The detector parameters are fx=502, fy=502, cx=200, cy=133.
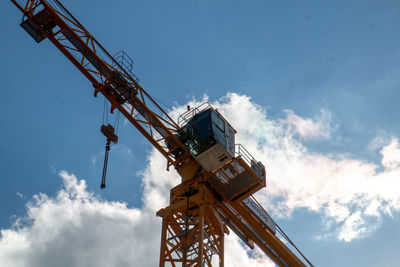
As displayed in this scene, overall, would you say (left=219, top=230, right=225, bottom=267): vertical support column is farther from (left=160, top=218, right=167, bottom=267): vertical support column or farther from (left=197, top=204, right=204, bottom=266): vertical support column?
(left=160, top=218, right=167, bottom=267): vertical support column

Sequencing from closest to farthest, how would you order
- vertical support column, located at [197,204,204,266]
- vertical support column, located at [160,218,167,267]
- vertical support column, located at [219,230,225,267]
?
vertical support column, located at [197,204,204,266]
vertical support column, located at [160,218,167,267]
vertical support column, located at [219,230,225,267]

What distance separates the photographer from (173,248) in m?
23.9

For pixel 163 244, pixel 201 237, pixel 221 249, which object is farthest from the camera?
Answer: pixel 221 249

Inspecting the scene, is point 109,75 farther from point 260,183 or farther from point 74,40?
point 260,183

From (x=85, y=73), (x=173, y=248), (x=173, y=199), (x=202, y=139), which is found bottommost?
(x=173, y=248)

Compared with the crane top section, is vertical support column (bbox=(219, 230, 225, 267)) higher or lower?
lower

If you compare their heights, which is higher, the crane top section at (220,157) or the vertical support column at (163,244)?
the crane top section at (220,157)

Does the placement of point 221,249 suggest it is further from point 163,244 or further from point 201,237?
point 163,244

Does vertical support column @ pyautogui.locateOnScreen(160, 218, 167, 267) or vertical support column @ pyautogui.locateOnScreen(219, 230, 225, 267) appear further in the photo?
vertical support column @ pyautogui.locateOnScreen(219, 230, 225, 267)

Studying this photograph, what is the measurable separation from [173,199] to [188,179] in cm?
127

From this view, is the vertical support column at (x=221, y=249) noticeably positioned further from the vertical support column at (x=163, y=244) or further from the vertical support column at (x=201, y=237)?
the vertical support column at (x=163, y=244)

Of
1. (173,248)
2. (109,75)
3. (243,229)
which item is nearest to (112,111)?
(109,75)

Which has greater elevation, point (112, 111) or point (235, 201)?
point (112, 111)

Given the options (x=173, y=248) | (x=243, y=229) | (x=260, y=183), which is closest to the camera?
(x=173, y=248)
